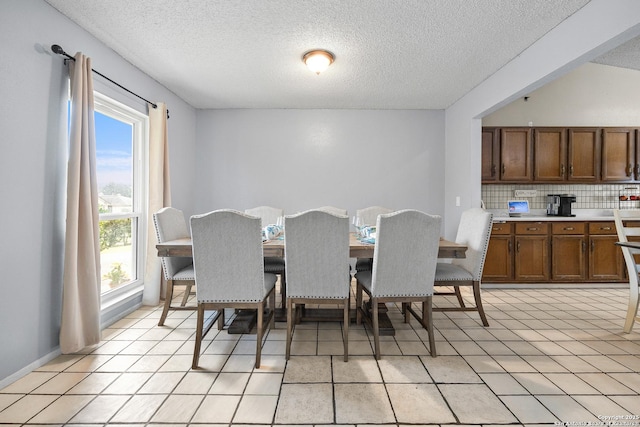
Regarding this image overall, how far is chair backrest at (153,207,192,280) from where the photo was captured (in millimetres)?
2559

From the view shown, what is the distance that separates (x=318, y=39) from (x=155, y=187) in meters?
2.22

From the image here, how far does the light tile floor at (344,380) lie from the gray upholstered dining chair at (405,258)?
31 cm

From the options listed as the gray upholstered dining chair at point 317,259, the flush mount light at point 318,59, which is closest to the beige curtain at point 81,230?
the gray upholstered dining chair at point 317,259

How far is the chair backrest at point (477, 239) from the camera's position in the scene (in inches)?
102

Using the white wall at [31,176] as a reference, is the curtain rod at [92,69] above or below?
above

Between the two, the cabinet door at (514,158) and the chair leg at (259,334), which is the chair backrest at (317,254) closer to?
the chair leg at (259,334)

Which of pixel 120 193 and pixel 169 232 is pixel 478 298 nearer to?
pixel 169 232

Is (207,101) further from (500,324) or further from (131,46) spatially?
(500,324)

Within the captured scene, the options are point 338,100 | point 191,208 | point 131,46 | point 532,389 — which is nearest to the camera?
point 532,389

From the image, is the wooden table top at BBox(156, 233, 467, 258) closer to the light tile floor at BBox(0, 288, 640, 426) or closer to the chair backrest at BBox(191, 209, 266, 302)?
the chair backrest at BBox(191, 209, 266, 302)

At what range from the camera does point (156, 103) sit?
3508 millimetres

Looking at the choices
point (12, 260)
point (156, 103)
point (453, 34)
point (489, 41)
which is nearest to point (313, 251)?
point (12, 260)

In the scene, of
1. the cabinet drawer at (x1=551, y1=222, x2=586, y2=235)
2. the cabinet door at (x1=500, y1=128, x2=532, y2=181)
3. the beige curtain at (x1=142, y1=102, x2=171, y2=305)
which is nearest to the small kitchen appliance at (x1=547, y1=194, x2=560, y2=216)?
the cabinet drawer at (x1=551, y1=222, x2=586, y2=235)

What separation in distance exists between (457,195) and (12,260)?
172 inches
